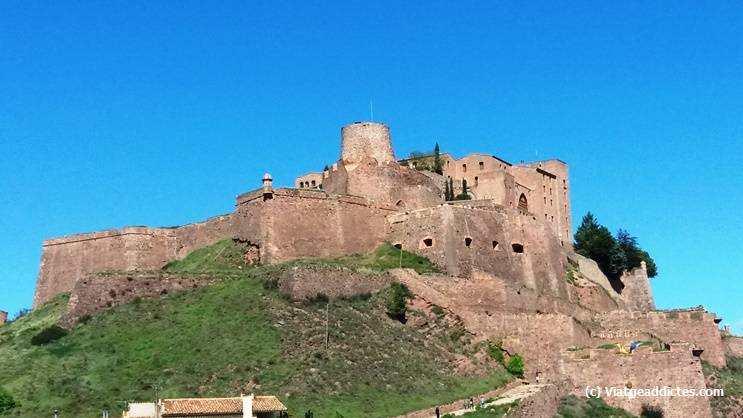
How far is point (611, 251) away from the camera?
73.6m

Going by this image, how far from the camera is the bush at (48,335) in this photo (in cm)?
4769

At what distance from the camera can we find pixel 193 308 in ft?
160

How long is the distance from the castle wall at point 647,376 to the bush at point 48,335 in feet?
74.5

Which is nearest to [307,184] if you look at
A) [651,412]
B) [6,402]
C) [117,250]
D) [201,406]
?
[117,250]

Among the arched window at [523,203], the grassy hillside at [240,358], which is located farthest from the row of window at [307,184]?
the grassy hillside at [240,358]

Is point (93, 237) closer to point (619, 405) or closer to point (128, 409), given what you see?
point (128, 409)

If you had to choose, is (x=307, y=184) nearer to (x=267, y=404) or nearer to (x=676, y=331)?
(x=676, y=331)

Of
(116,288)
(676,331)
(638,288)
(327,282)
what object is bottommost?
(676,331)

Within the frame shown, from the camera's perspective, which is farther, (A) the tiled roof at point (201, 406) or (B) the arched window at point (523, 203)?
(B) the arched window at point (523, 203)

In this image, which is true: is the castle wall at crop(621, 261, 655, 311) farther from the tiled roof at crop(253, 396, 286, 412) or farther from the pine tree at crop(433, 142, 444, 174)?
the tiled roof at crop(253, 396, 286, 412)

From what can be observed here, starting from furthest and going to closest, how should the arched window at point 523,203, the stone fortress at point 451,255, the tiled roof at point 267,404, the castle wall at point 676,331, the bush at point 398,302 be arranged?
the arched window at point 523,203
the castle wall at point 676,331
the stone fortress at point 451,255
the bush at point 398,302
the tiled roof at point 267,404

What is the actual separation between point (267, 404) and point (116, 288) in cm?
1543

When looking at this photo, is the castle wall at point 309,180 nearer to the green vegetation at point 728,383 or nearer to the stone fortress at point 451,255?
the stone fortress at point 451,255

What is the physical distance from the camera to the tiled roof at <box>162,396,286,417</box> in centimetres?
3653
